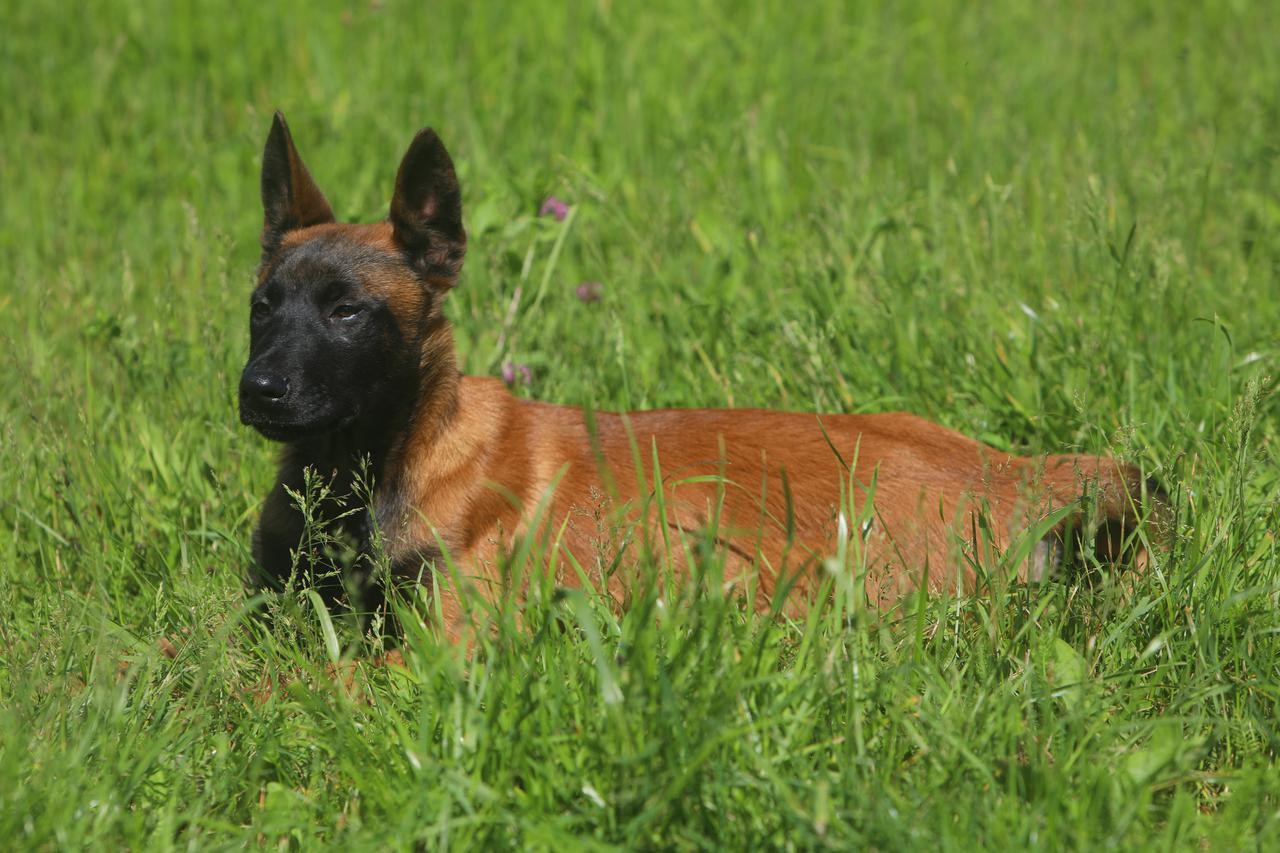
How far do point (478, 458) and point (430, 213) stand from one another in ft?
2.43

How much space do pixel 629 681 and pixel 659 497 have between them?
495 mm

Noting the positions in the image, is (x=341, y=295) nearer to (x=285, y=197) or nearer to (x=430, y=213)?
(x=430, y=213)

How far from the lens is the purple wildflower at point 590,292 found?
5.05 metres

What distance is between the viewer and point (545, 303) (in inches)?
202

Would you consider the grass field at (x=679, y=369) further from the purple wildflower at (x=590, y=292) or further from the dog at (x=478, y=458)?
the dog at (x=478, y=458)

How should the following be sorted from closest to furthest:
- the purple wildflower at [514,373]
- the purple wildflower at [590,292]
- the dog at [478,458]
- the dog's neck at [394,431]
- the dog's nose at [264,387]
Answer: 1. the dog's nose at [264,387]
2. the dog at [478,458]
3. the dog's neck at [394,431]
4. the purple wildflower at [514,373]
5. the purple wildflower at [590,292]

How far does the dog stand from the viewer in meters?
3.47

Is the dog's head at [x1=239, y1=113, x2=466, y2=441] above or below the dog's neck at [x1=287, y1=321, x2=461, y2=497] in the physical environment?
above

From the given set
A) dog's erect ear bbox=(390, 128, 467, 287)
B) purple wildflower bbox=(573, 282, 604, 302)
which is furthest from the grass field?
dog's erect ear bbox=(390, 128, 467, 287)

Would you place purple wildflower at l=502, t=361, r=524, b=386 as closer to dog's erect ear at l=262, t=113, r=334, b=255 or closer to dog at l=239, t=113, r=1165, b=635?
dog at l=239, t=113, r=1165, b=635

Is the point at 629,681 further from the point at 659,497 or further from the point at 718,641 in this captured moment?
the point at 659,497

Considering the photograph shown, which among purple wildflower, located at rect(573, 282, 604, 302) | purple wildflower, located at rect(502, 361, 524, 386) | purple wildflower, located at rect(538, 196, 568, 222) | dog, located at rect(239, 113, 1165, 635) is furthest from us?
purple wildflower, located at rect(538, 196, 568, 222)

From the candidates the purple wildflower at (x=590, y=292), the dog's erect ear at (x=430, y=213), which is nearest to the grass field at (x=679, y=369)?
the purple wildflower at (x=590, y=292)

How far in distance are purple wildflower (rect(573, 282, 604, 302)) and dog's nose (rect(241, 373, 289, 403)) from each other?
1.92 m
